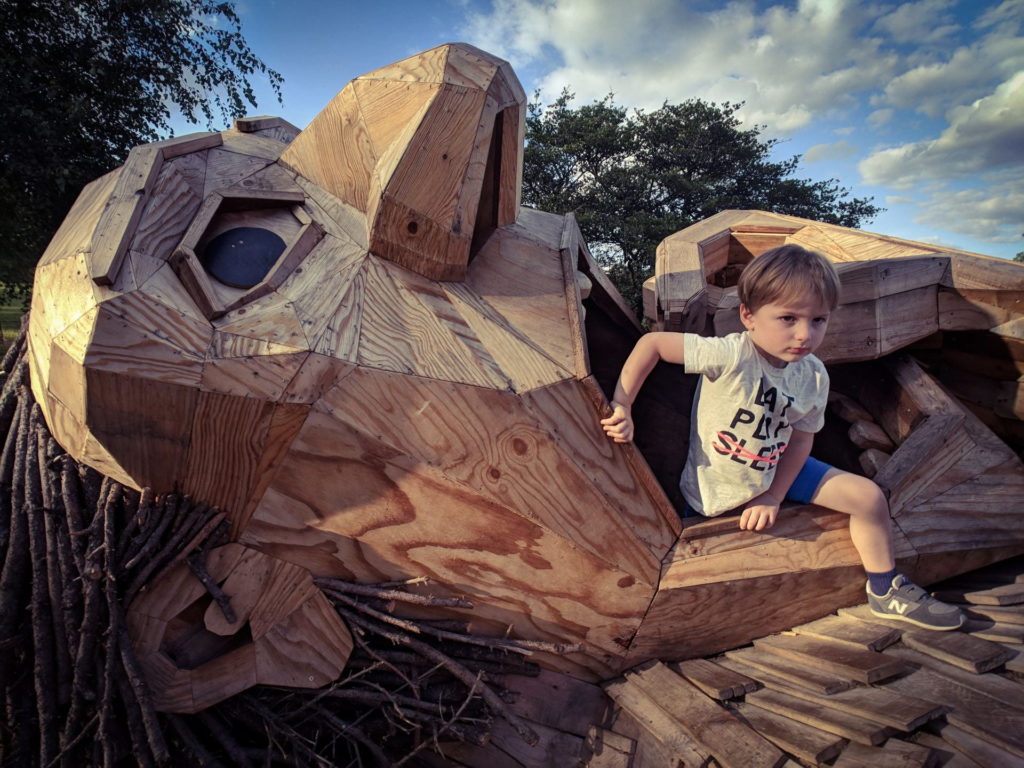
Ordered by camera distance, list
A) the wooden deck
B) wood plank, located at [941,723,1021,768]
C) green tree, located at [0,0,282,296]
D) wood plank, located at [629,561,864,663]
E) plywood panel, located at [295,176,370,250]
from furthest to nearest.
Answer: green tree, located at [0,0,282,296]
plywood panel, located at [295,176,370,250]
wood plank, located at [629,561,864,663]
the wooden deck
wood plank, located at [941,723,1021,768]

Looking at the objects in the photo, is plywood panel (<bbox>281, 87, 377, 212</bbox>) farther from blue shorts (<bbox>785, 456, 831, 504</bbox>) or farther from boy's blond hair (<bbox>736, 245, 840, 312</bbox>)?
blue shorts (<bbox>785, 456, 831, 504</bbox>)

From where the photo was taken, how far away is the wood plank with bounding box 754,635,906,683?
5.86 feet

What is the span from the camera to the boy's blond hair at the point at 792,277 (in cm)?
179

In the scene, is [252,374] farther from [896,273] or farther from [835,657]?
[896,273]

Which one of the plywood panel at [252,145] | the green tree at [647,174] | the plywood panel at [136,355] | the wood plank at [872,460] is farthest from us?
the green tree at [647,174]

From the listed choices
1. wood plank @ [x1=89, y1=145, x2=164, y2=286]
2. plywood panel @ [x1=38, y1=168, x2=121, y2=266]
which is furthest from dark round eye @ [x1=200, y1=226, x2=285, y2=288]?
plywood panel @ [x1=38, y1=168, x2=121, y2=266]

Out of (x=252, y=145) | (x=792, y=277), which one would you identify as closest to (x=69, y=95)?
(x=252, y=145)

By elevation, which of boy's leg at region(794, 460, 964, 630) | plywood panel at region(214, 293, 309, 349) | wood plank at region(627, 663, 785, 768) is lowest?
wood plank at region(627, 663, 785, 768)

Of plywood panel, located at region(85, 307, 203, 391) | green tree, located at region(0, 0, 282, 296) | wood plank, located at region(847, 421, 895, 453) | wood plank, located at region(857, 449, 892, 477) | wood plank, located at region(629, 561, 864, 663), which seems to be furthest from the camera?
green tree, located at region(0, 0, 282, 296)

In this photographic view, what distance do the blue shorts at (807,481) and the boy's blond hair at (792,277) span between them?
0.71m

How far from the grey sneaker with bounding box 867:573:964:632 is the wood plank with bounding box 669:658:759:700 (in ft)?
2.18

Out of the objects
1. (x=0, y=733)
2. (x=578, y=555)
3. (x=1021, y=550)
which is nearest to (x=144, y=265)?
(x=0, y=733)

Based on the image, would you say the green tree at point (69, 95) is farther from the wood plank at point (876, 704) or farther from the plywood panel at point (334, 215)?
the wood plank at point (876, 704)

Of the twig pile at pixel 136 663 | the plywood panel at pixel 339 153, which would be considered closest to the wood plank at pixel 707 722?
the twig pile at pixel 136 663
